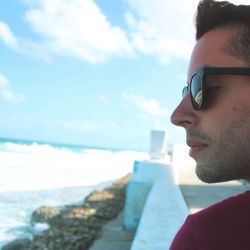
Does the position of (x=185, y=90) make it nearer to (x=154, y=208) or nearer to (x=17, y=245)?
(x=154, y=208)

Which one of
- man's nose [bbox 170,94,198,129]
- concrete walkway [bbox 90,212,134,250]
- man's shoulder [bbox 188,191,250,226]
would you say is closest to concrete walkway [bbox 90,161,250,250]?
concrete walkway [bbox 90,212,134,250]

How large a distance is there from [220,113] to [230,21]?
0.37 metres

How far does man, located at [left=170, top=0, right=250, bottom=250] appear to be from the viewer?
1.22 metres

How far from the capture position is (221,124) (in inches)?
54.4

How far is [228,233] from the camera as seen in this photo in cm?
115

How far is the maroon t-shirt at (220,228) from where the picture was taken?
1.13m

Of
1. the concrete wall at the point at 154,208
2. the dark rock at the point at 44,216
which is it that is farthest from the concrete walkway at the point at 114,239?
the dark rock at the point at 44,216

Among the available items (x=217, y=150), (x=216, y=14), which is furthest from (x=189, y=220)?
(x=216, y=14)

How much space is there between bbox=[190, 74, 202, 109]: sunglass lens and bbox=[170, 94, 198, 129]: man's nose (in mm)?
30

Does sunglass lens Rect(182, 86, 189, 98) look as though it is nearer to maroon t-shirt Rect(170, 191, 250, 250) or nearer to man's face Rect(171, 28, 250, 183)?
man's face Rect(171, 28, 250, 183)

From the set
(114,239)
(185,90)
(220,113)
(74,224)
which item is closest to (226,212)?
(220,113)

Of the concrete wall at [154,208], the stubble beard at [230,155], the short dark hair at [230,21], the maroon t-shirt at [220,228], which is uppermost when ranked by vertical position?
the short dark hair at [230,21]

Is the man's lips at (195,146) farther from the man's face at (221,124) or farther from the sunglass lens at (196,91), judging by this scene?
the sunglass lens at (196,91)

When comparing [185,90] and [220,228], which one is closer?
[220,228]
